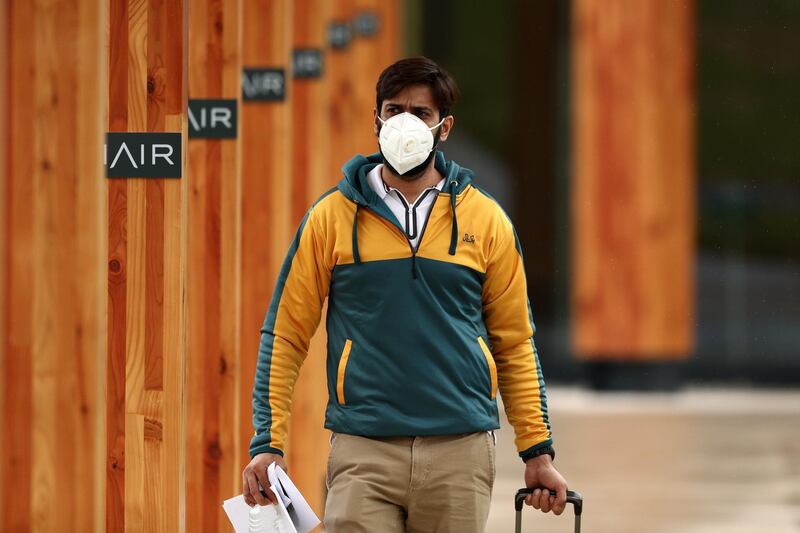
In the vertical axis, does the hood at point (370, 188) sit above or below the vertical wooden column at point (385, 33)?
below

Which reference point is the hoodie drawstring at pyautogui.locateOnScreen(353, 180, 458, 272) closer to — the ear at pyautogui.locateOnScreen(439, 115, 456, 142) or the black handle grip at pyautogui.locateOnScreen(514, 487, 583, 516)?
the ear at pyautogui.locateOnScreen(439, 115, 456, 142)

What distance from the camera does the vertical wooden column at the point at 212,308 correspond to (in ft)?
16.7

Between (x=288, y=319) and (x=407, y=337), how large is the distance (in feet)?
1.03

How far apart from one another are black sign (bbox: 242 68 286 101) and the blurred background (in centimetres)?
1

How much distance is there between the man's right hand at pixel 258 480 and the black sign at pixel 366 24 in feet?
24.2

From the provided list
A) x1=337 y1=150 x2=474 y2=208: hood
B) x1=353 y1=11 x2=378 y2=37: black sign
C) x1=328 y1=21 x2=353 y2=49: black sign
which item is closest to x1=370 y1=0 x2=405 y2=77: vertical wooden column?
x1=353 y1=11 x2=378 y2=37: black sign

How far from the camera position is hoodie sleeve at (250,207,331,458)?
137 inches

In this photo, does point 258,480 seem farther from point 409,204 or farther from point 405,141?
point 405,141

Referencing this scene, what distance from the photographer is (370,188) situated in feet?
11.7

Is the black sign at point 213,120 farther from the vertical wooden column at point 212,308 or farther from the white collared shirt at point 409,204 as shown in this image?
the white collared shirt at point 409,204

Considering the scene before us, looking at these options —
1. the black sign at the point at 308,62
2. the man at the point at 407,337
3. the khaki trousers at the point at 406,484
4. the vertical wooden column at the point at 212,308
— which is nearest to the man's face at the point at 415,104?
the man at the point at 407,337

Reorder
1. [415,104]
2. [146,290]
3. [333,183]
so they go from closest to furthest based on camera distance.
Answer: [415,104] < [146,290] < [333,183]

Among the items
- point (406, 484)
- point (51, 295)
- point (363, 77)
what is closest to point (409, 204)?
point (406, 484)

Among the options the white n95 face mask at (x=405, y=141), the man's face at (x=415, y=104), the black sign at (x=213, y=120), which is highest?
the black sign at (x=213, y=120)
